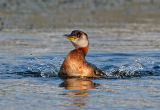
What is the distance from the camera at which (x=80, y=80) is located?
339 inches

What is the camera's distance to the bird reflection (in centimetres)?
678

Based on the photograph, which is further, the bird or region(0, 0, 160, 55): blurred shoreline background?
region(0, 0, 160, 55): blurred shoreline background

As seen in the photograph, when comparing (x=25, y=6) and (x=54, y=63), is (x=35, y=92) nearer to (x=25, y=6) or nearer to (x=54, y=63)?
(x=54, y=63)

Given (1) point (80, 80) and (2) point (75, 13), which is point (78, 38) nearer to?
(1) point (80, 80)

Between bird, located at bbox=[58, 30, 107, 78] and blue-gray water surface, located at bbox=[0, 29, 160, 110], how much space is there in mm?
223

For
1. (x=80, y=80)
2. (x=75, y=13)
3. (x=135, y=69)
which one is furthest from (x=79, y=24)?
(x=80, y=80)

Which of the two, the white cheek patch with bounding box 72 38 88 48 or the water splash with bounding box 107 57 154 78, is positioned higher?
the white cheek patch with bounding box 72 38 88 48

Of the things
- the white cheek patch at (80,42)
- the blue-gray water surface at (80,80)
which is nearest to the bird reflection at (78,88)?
the blue-gray water surface at (80,80)

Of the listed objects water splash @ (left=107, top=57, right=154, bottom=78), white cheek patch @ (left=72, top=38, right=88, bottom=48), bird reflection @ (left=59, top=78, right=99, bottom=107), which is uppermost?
white cheek patch @ (left=72, top=38, right=88, bottom=48)

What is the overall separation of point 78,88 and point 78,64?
1004mm

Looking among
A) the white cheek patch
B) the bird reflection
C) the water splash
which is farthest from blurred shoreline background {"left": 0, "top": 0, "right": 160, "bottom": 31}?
the bird reflection

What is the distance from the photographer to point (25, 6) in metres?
20.8

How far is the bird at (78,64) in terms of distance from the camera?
28.7ft

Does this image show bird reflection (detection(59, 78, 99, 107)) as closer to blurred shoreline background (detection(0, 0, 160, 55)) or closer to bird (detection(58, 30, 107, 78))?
bird (detection(58, 30, 107, 78))
